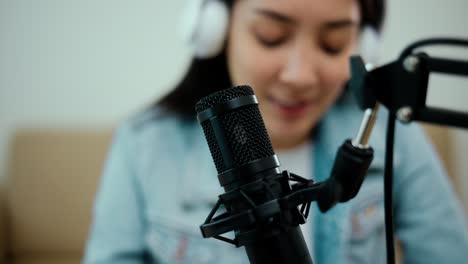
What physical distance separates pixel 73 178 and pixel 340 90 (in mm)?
1318

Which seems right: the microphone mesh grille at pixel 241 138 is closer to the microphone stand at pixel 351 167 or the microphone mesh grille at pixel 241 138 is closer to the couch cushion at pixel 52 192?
the microphone stand at pixel 351 167

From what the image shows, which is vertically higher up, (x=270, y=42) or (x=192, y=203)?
(x=270, y=42)

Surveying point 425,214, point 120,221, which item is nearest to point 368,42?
point 425,214

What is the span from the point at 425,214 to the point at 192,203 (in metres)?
0.35

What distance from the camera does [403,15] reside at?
5.64 ft

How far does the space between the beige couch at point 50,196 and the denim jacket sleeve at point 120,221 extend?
2.73 feet

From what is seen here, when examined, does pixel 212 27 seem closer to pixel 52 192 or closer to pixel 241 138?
pixel 241 138

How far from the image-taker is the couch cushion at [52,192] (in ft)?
5.28

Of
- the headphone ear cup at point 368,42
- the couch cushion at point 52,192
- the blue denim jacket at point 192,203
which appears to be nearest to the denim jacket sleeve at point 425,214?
the blue denim jacket at point 192,203

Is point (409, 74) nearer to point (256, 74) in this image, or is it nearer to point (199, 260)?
point (256, 74)

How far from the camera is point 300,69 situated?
469 mm

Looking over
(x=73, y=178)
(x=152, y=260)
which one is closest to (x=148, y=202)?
(x=152, y=260)

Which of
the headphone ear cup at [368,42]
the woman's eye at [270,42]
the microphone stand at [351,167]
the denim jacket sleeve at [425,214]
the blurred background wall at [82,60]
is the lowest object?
the denim jacket sleeve at [425,214]

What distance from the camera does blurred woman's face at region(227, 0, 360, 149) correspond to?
1.50ft
